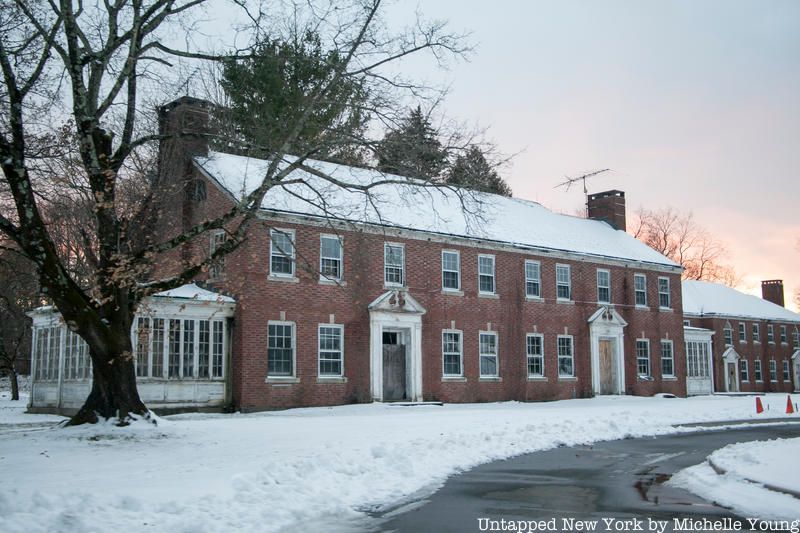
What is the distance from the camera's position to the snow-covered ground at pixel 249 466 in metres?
8.97

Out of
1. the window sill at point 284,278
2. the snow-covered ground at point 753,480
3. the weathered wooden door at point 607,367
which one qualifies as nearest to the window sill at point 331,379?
the window sill at point 284,278

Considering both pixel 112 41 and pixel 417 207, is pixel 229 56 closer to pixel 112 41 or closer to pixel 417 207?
pixel 112 41

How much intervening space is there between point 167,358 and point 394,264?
29.9 feet

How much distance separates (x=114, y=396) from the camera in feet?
55.6

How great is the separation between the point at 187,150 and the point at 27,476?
20.1m

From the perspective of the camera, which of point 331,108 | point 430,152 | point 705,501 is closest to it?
point 705,501

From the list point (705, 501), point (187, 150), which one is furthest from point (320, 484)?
point (187, 150)

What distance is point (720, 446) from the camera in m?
17.7

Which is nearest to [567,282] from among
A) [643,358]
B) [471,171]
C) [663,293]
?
[643,358]

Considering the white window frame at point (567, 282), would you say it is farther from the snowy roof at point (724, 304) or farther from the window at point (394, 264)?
the snowy roof at point (724, 304)

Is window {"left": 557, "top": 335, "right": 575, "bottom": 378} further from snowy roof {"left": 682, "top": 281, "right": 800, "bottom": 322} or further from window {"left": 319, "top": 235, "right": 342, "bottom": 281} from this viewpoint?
snowy roof {"left": 682, "top": 281, "right": 800, "bottom": 322}

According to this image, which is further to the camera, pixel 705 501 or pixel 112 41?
pixel 112 41

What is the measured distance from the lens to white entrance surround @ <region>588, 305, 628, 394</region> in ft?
123

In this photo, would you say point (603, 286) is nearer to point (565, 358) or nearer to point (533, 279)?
point (565, 358)
